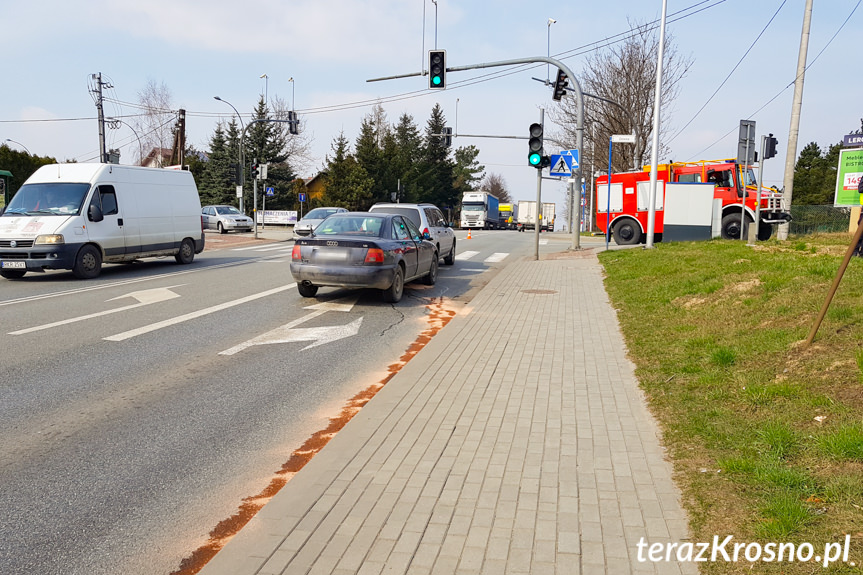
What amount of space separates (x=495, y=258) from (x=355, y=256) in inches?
458

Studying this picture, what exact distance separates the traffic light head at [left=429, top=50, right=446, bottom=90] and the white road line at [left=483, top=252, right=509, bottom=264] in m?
5.57

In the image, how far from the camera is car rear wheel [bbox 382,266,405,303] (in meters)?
11.8

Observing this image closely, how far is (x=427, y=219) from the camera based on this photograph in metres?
16.9

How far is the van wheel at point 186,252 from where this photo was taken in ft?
60.6

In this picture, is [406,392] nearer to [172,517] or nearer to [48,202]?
[172,517]

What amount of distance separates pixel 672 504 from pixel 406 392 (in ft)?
9.41

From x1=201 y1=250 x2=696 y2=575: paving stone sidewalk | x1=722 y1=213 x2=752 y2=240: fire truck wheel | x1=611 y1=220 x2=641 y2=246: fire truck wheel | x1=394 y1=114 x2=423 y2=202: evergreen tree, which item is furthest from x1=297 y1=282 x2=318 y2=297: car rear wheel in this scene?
x1=394 y1=114 x2=423 y2=202: evergreen tree

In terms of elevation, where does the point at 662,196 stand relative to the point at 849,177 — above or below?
below

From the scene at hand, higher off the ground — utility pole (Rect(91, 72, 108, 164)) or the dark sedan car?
utility pole (Rect(91, 72, 108, 164))

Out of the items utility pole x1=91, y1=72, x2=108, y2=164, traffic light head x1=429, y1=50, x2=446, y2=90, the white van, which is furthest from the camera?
utility pole x1=91, y1=72, x2=108, y2=164

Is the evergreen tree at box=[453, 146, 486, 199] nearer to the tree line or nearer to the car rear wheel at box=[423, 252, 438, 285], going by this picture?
the tree line

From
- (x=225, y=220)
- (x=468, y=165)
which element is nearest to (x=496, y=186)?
(x=468, y=165)

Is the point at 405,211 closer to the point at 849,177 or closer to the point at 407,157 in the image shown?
the point at 849,177

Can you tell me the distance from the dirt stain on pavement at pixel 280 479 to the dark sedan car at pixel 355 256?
3.29m
